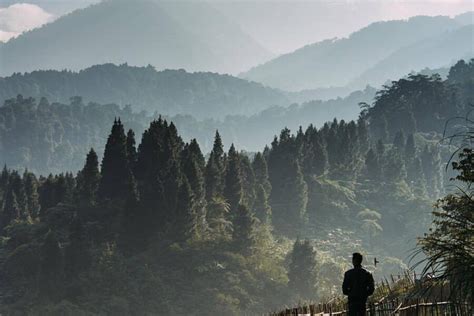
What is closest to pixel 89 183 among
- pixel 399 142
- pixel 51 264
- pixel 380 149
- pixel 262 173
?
pixel 51 264

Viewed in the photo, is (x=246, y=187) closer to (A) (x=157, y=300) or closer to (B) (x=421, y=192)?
(A) (x=157, y=300)

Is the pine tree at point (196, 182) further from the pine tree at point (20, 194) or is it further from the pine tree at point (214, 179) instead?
the pine tree at point (20, 194)

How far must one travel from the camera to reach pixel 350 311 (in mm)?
12172

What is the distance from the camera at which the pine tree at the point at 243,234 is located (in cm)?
7044

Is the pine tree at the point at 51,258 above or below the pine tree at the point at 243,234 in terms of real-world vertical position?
below

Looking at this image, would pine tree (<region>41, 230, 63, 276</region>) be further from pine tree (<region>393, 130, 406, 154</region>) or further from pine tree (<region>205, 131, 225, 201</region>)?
pine tree (<region>393, 130, 406, 154</region>)

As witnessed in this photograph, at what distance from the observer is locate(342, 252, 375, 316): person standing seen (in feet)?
39.6

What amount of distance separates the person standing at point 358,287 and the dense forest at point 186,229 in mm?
47189

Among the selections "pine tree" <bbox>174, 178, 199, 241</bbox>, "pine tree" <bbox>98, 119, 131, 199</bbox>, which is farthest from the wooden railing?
"pine tree" <bbox>98, 119, 131, 199</bbox>

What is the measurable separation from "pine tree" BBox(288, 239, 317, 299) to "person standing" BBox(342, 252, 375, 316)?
57.3m

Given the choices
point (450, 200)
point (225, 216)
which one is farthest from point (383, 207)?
point (450, 200)

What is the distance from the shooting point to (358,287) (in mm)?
12102

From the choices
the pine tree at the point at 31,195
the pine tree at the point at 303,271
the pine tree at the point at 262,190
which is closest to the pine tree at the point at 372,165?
the pine tree at the point at 262,190

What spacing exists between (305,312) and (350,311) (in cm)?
239
